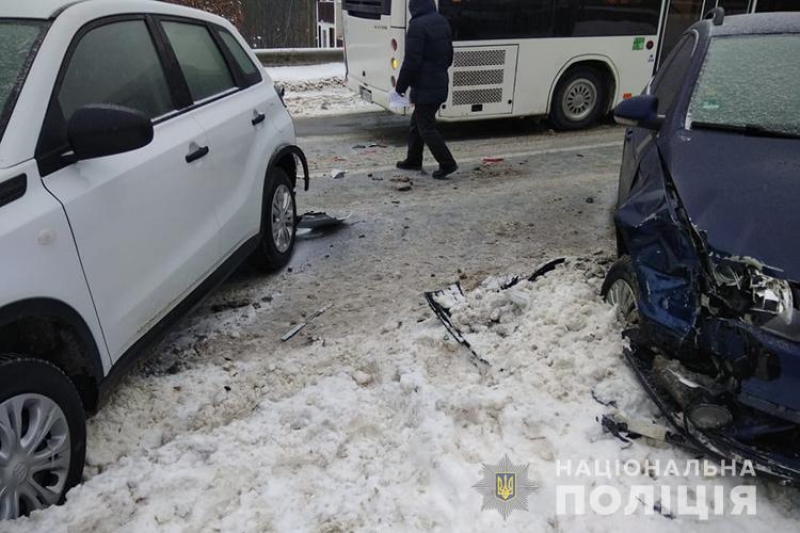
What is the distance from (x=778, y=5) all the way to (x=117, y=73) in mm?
10750

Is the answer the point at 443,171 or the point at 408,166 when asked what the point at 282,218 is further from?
the point at 408,166

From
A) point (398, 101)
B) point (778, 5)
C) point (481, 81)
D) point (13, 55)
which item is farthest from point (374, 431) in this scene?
Result: point (778, 5)

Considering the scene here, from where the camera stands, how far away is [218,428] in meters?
3.08

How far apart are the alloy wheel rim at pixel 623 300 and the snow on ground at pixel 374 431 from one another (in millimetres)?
81

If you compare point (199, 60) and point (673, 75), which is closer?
point (199, 60)

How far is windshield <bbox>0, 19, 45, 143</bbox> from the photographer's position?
252cm

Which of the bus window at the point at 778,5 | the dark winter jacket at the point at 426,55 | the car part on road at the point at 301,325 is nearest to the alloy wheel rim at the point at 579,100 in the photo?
the bus window at the point at 778,5

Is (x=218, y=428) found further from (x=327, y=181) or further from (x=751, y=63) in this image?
(x=327, y=181)

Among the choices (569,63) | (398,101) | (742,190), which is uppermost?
(742,190)

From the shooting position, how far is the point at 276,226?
4.87m

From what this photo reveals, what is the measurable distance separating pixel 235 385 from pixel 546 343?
5.50 ft

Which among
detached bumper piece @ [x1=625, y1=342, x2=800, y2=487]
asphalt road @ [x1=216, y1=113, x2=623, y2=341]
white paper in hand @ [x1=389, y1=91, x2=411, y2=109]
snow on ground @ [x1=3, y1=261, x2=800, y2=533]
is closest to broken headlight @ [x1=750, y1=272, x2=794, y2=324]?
detached bumper piece @ [x1=625, y1=342, x2=800, y2=487]

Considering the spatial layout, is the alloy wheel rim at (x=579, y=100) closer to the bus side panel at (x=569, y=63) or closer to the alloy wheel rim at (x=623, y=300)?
the bus side panel at (x=569, y=63)

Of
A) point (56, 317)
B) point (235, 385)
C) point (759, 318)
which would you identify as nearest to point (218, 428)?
point (235, 385)
